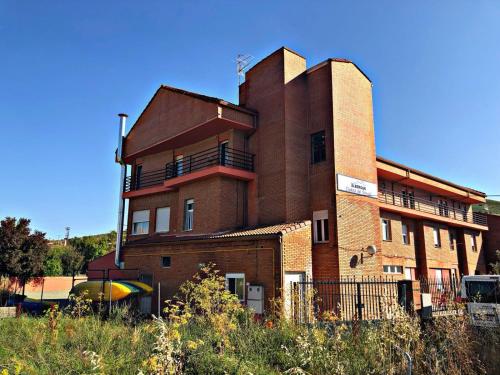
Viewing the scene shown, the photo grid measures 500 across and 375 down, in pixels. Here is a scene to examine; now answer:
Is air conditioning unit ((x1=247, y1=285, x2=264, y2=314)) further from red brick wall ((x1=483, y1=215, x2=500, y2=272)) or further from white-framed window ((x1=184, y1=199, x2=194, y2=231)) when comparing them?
red brick wall ((x1=483, y1=215, x2=500, y2=272))

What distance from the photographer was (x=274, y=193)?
18.1 metres

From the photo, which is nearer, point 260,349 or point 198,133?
point 260,349

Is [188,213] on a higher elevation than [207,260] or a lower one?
higher

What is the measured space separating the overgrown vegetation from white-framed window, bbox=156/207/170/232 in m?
14.6

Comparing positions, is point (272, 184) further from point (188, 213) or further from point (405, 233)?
point (405, 233)

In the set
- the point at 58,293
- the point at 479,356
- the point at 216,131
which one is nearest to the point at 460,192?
the point at 216,131

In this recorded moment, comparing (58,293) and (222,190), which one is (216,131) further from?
(58,293)

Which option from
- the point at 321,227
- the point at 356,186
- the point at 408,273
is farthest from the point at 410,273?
the point at 321,227

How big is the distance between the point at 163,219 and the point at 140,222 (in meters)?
2.50

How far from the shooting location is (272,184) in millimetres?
18328

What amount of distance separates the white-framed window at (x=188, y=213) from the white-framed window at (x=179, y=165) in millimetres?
2656

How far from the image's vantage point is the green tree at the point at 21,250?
25.7m

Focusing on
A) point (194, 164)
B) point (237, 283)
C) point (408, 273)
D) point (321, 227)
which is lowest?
point (237, 283)

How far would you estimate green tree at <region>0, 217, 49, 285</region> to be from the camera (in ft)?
84.2
